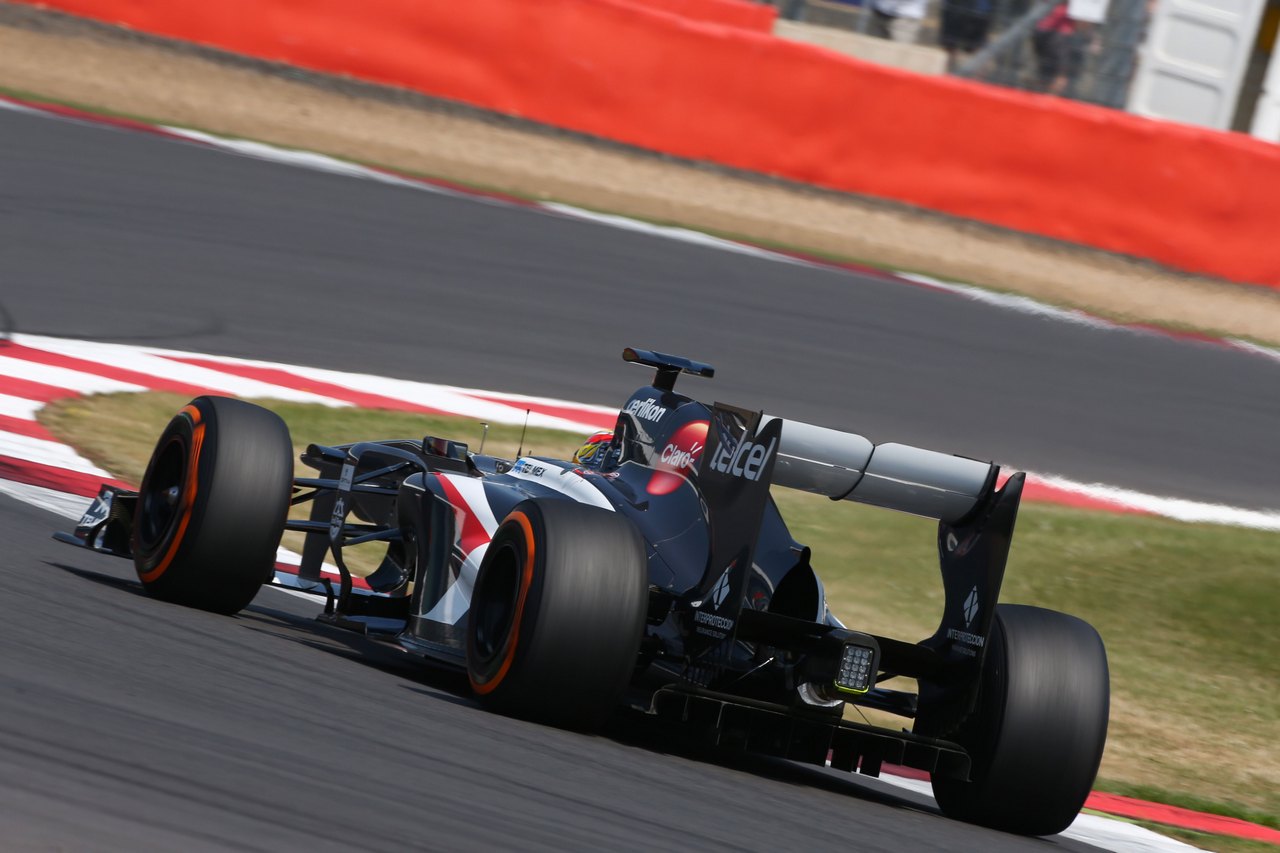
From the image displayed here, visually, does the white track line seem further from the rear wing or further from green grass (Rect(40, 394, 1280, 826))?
the rear wing

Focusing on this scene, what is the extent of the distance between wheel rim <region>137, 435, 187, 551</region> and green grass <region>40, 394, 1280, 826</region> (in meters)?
2.60

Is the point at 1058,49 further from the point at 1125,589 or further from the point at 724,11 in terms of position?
the point at 1125,589

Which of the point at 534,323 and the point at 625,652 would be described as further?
the point at 534,323

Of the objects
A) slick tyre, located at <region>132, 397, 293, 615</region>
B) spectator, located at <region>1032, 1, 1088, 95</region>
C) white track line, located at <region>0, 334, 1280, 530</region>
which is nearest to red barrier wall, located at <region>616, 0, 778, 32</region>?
spectator, located at <region>1032, 1, 1088, 95</region>

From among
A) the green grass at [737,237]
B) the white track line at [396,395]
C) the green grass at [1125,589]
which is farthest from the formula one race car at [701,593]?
the green grass at [737,237]

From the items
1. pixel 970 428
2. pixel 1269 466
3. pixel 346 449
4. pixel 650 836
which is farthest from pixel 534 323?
pixel 650 836

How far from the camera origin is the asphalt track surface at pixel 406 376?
13.2 feet

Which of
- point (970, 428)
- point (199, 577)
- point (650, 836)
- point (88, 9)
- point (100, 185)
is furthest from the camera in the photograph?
point (88, 9)

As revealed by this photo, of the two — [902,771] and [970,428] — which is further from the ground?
[970,428]

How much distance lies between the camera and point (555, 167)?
60.9 ft

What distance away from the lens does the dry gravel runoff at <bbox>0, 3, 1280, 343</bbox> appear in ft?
57.7

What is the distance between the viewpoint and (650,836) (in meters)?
4.36

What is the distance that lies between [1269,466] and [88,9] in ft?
39.6

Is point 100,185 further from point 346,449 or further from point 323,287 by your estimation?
point 346,449
